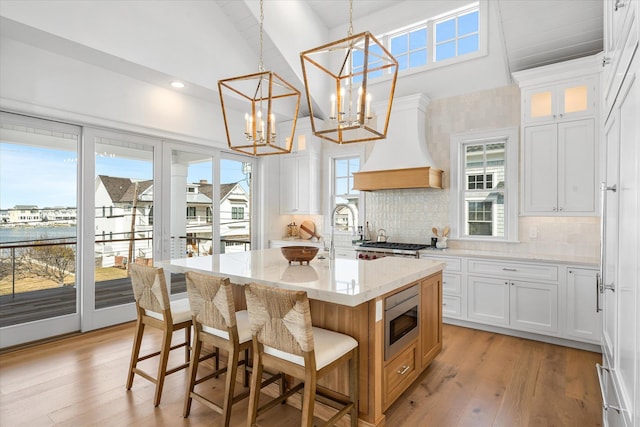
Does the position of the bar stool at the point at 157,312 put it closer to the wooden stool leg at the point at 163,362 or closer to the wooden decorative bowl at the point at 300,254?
the wooden stool leg at the point at 163,362

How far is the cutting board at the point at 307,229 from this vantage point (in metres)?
6.20

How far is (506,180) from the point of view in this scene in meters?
4.35

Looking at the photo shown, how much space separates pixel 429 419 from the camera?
7.53 feet

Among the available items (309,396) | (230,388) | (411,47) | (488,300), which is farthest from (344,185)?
(309,396)

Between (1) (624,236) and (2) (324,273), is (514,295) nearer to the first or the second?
(2) (324,273)

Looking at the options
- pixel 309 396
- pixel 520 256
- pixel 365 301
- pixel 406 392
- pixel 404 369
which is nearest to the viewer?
pixel 309 396

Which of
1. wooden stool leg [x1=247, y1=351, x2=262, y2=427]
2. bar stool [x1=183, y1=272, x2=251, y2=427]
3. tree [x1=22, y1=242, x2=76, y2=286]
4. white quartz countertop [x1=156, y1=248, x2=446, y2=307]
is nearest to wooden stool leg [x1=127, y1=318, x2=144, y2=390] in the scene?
white quartz countertop [x1=156, y1=248, x2=446, y2=307]

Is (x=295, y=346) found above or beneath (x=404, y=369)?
above

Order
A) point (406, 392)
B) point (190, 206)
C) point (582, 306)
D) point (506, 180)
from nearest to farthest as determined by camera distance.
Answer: point (406, 392) → point (582, 306) → point (506, 180) → point (190, 206)

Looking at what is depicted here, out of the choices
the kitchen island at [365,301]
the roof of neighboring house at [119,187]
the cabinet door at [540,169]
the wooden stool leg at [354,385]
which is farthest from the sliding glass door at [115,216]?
the cabinet door at [540,169]

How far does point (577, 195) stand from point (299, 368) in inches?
135

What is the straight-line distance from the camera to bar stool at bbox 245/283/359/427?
175 cm

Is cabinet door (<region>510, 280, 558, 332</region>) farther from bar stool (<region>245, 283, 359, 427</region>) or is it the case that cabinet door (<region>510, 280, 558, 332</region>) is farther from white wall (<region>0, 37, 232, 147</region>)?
white wall (<region>0, 37, 232, 147</region>)

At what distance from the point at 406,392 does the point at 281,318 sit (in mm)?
1416
